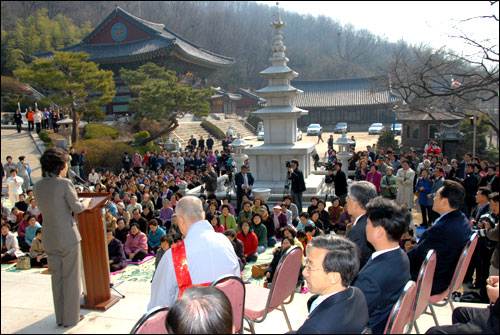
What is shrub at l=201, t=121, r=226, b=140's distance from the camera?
29.6 metres

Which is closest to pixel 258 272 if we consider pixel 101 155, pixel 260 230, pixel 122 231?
pixel 260 230

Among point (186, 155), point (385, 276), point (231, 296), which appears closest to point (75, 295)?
point (231, 296)

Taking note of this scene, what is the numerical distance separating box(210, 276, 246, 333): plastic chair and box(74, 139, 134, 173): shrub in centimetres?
1680

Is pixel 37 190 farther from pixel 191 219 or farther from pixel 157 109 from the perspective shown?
pixel 157 109

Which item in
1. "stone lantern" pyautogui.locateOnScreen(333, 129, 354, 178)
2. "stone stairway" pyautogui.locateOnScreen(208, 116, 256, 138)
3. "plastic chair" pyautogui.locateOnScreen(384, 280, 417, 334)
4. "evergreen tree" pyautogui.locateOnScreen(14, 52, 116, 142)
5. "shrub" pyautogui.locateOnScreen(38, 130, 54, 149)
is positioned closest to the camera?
"plastic chair" pyautogui.locateOnScreen(384, 280, 417, 334)

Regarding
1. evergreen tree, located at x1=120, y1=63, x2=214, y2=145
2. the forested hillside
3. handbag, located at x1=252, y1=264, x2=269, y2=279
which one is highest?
the forested hillside

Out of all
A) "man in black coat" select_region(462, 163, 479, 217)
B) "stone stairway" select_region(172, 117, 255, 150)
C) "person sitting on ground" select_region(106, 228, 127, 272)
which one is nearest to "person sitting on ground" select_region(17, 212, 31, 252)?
"person sitting on ground" select_region(106, 228, 127, 272)

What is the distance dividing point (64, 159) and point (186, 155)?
44.5ft

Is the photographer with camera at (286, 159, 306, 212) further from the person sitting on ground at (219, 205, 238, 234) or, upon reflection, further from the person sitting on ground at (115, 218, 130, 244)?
the person sitting on ground at (115, 218, 130, 244)

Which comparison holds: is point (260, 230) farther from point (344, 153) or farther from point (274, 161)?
point (344, 153)

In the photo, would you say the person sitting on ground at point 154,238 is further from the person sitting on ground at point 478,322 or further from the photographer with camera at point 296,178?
the person sitting on ground at point 478,322

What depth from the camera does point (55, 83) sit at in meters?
18.7

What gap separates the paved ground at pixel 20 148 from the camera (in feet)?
55.5

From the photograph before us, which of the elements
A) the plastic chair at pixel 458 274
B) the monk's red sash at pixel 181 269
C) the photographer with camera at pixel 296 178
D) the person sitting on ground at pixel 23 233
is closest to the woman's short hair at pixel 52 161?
the monk's red sash at pixel 181 269
